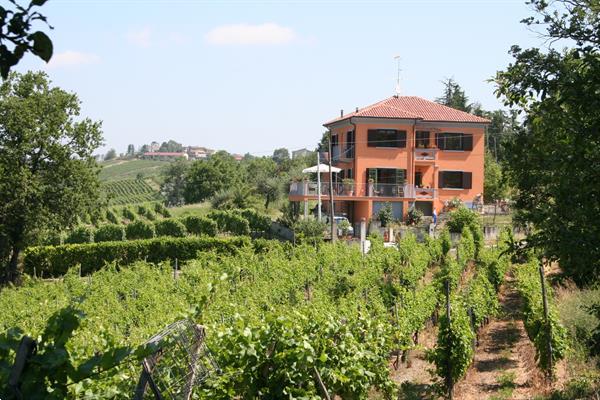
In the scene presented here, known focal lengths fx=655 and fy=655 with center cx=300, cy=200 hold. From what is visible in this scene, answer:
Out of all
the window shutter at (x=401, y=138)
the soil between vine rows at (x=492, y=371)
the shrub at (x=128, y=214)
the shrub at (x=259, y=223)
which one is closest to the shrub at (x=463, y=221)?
the window shutter at (x=401, y=138)

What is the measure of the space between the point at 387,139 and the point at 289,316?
31433 mm

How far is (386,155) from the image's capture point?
38281mm

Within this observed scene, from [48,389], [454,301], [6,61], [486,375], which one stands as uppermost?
[6,61]

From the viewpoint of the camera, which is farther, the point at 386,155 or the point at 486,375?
the point at 386,155

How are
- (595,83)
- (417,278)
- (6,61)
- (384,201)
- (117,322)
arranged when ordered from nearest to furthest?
(6,61), (595,83), (117,322), (417,278), (384,201)

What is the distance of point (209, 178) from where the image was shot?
277 feet

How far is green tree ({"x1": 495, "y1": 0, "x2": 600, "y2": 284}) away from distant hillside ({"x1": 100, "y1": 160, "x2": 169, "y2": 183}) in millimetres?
136322

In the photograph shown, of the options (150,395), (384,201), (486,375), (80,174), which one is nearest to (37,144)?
(80,174)

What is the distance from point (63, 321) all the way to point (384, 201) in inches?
1355

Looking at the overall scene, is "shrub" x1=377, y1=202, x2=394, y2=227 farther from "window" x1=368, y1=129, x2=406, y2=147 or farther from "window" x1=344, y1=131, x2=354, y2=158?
"window" x1=344, y1=131, x2=354, y2=158

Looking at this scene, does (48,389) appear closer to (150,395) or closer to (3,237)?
(150,395)

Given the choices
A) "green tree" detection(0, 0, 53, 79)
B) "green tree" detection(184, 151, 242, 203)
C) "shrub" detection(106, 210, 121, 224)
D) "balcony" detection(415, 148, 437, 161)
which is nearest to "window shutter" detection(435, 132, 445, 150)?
"balcony" detection(415, 148, 437, 161)

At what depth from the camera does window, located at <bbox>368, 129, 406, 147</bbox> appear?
38.2m

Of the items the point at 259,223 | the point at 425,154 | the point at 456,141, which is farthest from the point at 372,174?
the point at 259,223
